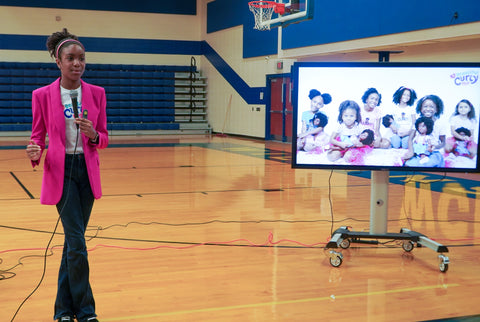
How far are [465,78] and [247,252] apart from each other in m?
2.06

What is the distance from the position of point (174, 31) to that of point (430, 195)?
14.5 meters

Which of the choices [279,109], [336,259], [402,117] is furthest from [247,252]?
[279,109]

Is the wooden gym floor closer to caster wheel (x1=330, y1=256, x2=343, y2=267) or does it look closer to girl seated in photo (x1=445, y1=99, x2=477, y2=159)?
caster wheel (x1=330, y1=256, x2=343, y2=267)

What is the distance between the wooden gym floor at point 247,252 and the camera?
10.3 ft

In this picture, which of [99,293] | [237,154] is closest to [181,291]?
[99,293]

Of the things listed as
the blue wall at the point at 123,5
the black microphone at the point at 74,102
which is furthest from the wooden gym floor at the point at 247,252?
the blue wall at the point at 123,5

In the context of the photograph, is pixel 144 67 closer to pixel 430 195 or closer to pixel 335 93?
pixel 430 195

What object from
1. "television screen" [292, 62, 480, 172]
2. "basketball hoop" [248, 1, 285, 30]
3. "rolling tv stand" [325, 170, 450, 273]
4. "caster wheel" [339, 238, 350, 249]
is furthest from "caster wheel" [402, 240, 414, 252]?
"basketball hoop" [248, 1, 285, 30]

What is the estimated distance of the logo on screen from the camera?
398 centimetres

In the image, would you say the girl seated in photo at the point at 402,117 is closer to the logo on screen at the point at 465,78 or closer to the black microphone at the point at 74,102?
the logo on screen at the point at 465,78

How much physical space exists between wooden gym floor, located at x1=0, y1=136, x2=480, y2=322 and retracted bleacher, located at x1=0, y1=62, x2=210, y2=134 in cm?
987

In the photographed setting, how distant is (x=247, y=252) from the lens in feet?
14.2

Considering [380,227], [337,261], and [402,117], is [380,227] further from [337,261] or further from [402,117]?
[402,117]

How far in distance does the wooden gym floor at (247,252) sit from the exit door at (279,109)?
6911 millimetres
